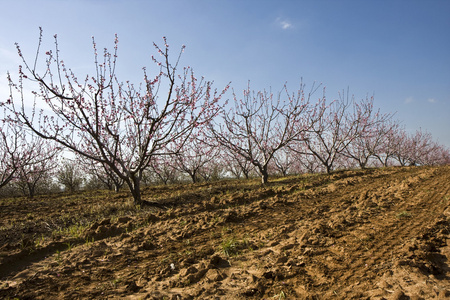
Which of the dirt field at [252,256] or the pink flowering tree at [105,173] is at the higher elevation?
the pink flowering tree at [105,173]

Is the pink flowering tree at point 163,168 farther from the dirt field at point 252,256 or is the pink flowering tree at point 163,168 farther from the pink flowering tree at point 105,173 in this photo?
the dirt field at point 252,256

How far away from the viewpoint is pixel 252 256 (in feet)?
11.1

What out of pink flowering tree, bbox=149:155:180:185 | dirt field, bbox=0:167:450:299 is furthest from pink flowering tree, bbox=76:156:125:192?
dirt field, bbox=0:167:450:299

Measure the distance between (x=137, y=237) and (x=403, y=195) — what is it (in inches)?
241

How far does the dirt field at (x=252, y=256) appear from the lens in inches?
100.0

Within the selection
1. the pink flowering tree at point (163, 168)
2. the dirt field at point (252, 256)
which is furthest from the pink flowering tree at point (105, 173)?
the dirt field at point (252, 256)

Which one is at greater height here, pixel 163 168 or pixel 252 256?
pixel 163 168

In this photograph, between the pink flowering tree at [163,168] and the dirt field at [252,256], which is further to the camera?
the pink flowering tree at [163,168]

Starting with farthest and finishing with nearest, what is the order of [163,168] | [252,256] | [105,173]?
[163,168] < [105,173] < [252,256]

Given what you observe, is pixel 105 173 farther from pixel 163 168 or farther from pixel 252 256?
pixel 252 256

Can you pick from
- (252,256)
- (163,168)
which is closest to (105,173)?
(163,168)

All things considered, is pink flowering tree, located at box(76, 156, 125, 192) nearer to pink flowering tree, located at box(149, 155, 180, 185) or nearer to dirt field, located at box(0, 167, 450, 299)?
pink flowering tree, located at box(149, 155, 180, 185)

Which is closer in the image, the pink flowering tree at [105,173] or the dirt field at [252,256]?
Result: the dirt field at [252,256]

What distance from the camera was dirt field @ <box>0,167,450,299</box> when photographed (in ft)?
8.33
